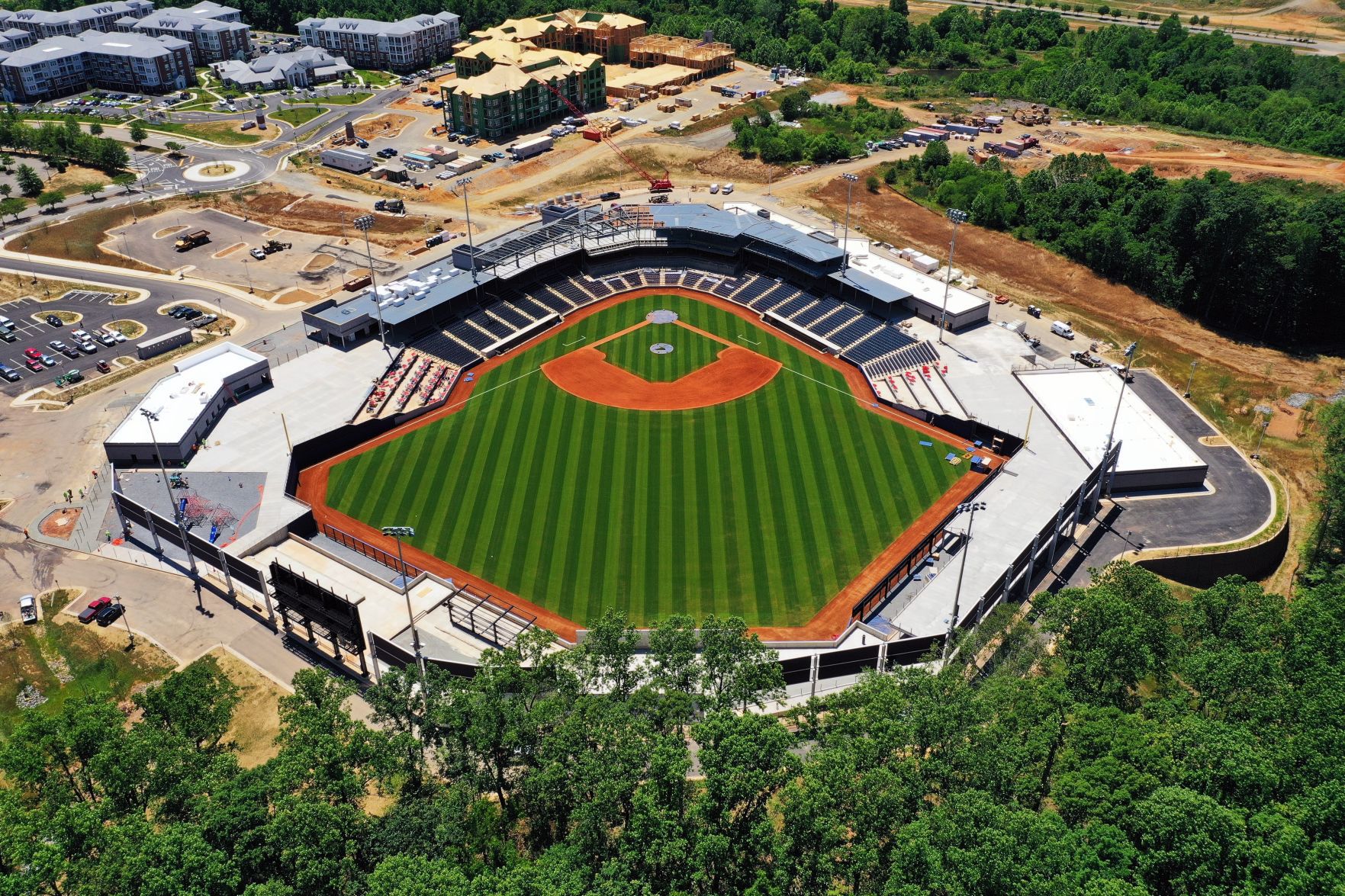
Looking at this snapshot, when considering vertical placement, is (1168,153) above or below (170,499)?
above

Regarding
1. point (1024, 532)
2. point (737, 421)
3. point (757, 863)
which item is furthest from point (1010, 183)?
point (757, 863)

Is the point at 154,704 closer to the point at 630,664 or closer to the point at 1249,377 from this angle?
the point at 630,664

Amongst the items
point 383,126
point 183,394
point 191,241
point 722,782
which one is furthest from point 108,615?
point 383,126

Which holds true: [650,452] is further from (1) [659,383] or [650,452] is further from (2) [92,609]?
(2) [92,609]

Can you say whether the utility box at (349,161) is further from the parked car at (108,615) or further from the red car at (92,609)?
the parked car at (108,615)

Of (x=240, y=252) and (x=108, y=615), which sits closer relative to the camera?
(x=108, y=615)

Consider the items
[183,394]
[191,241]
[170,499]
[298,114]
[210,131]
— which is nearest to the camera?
[170,499]

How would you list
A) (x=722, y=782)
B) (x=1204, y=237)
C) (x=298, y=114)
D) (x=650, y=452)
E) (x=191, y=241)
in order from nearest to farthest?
(x=722, y=782) < (x=650, y=452) < (x=1204, y=237) < (x=191, y=241) < (x=298, y=114)
